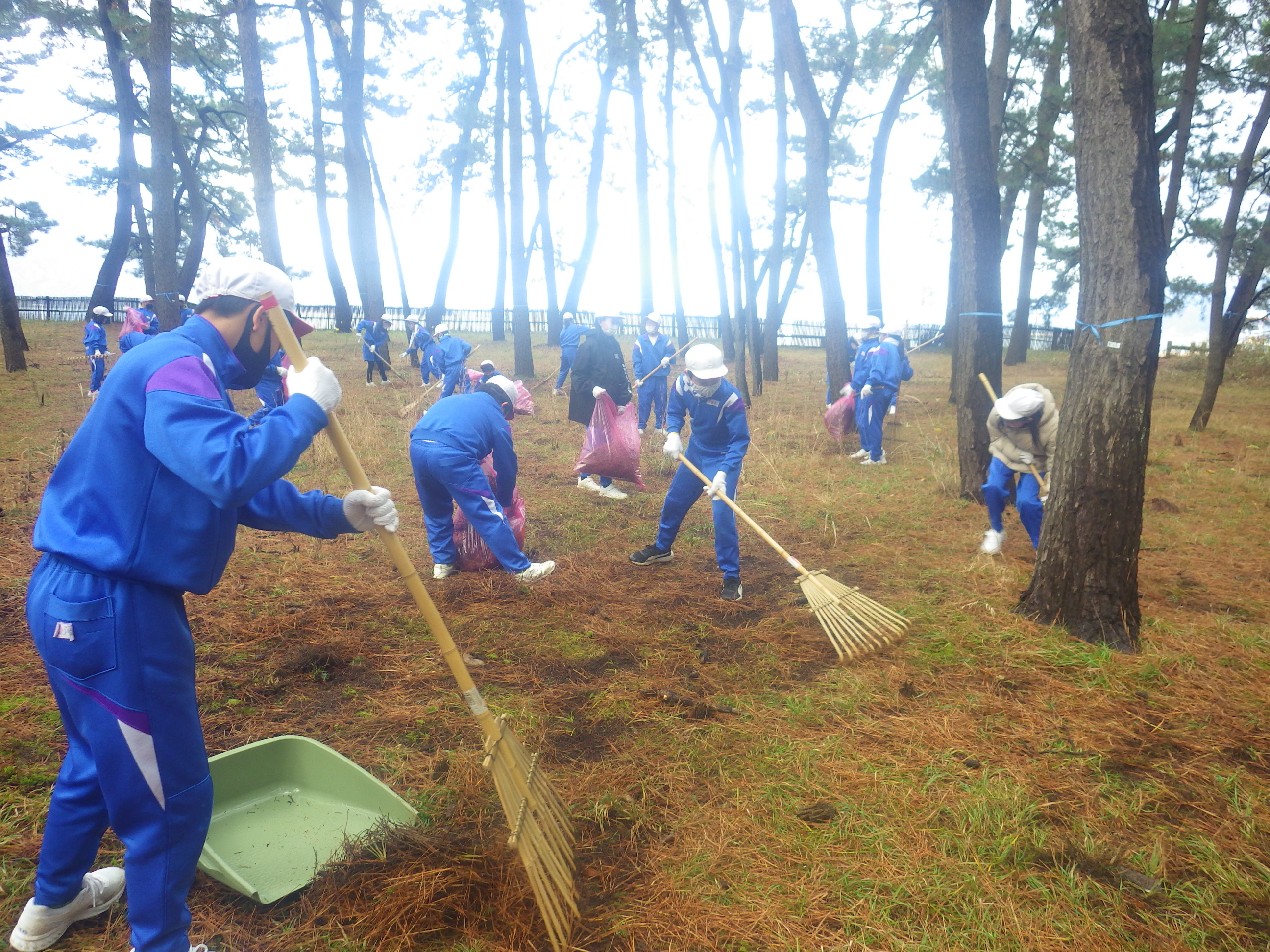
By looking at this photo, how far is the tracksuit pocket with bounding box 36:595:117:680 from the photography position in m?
1.78

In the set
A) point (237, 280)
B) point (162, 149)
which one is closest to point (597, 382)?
point (237, 280)

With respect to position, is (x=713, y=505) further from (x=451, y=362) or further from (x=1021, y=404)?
(x=451, y=362)

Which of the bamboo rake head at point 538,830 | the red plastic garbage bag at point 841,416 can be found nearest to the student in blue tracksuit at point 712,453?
the bamboo rake head at point 538,830

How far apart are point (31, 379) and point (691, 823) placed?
15660 millimetres

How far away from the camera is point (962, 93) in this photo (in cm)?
690

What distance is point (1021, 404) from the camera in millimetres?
5039

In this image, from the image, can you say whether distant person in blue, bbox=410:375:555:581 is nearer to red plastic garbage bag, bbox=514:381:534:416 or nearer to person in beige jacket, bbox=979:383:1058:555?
red plastic garbage bag, bbox=514:381:534:416

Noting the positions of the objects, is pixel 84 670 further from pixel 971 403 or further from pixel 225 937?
pixel 971 403

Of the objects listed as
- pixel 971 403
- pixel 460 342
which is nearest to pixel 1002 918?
pixel 971 403

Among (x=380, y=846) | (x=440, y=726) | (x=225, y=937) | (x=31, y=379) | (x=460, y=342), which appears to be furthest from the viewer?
(x=31, y=379)

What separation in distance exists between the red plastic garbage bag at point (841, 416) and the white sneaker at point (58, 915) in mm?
9697

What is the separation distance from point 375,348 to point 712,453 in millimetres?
12445

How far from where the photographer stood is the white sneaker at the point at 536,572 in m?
5.18

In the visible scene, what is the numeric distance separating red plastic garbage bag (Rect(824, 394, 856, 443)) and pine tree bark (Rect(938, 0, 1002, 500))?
3271mm
